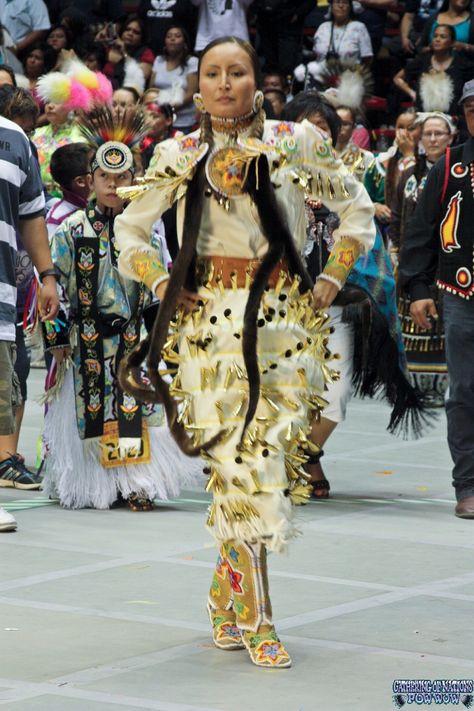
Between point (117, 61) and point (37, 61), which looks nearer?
point (37, 61)

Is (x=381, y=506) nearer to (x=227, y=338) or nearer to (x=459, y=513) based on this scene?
(x=459, y=513)

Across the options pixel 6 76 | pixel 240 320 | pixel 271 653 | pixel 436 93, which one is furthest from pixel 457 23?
pixel 271 653

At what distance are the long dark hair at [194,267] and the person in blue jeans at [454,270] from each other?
8.19 feet

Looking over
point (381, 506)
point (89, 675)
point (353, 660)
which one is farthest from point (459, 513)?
point (89, 675)

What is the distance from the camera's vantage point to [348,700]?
4.21 m

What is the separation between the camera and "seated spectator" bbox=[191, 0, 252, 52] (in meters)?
16.9

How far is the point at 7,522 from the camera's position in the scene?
6691mm

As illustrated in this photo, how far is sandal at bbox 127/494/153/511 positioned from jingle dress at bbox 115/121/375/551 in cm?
264

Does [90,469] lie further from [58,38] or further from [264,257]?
[58,38]

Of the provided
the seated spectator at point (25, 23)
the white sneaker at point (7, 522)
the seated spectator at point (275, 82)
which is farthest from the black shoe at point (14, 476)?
the seated spectator at point (25, 23)

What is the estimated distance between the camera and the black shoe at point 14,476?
7930mm

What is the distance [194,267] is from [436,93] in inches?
365

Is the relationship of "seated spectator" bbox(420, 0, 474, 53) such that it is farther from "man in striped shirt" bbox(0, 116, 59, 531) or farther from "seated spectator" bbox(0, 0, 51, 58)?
"man in striped shirt" bbox(0, 116, 59, 531)

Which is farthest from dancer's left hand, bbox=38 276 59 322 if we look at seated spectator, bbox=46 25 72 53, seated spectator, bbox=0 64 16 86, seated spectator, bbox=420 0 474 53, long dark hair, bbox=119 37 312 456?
seated spectator, bbox=46 25 72 53
